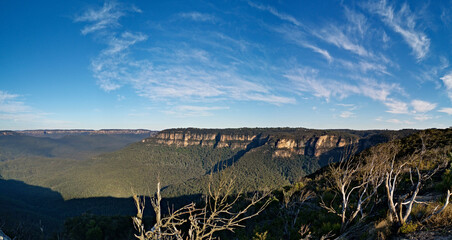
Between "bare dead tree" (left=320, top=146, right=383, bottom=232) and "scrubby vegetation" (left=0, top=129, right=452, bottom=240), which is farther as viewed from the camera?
"bare dead tree" (left=320, top=146, right=383, bottom=232)

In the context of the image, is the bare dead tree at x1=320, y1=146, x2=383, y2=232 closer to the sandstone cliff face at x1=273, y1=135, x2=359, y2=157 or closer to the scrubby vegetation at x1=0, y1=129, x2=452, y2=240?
the scrubby vegetation at x1=0, y1=129, x2=452, y2=240

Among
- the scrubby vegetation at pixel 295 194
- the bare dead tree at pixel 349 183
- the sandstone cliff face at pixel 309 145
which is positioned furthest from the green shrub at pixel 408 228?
the sandstone cliff face at pixel 309 145

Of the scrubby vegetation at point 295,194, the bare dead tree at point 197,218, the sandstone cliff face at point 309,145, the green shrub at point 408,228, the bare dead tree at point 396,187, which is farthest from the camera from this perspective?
the sandstone cliff face at point 309,145

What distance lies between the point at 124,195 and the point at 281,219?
418 feet

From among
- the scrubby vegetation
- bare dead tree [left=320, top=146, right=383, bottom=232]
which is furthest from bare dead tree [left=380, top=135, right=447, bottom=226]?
bare dead tree [left=320, top=146, right=383, bottom=232]

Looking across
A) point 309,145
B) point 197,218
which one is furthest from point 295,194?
point 309,145

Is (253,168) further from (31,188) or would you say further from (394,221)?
(31,188)

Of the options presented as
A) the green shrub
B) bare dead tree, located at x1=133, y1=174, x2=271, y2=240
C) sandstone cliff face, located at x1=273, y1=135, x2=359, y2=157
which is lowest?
sandstone cliff face, located at x1=273, y1=135, x2=359, y2=157

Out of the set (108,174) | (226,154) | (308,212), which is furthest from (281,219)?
(226,154)

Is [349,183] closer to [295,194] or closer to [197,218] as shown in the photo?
[197,218]

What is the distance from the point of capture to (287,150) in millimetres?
136500

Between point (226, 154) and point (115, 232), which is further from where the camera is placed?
point (226, 154)

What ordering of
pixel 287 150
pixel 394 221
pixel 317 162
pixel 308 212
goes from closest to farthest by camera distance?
1. pixel 394 221
2. pixel 308 212
3. pixel 317 162
4. pixel 287 150

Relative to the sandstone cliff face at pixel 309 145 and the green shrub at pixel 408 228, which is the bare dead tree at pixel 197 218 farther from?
the sandstone cliff face at pixel 309 145
